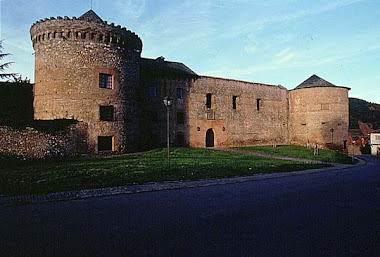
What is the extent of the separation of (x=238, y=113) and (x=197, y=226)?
89.4 feet

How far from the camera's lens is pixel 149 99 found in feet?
81.7

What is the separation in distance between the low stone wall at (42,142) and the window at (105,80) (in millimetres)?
3468

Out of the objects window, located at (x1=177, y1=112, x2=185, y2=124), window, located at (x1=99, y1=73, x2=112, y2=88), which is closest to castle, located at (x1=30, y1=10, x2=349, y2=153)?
window, located at (x1=99, y1=73, x2=112, y2=88)

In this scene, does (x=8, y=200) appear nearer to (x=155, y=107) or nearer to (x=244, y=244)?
(x=244, y=244)

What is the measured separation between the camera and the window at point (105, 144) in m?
19.6

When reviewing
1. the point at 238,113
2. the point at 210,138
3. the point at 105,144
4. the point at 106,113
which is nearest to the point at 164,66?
the point at 106,113

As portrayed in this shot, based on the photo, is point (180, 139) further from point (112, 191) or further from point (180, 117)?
point (112, 191)

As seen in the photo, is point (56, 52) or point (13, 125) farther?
point (56, 52)

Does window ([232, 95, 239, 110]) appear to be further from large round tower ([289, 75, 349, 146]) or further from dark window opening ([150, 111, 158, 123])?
dark window opening ([150, 111, 158, 123])

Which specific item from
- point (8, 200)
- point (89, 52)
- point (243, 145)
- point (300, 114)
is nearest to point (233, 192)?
point (8, 200)

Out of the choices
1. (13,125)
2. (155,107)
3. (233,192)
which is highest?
(155,107)

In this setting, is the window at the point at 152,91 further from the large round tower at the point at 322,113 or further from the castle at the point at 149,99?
the large round tower at the point at 322,113

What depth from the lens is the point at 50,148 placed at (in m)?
17.2

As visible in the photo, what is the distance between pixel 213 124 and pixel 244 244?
25329mm
